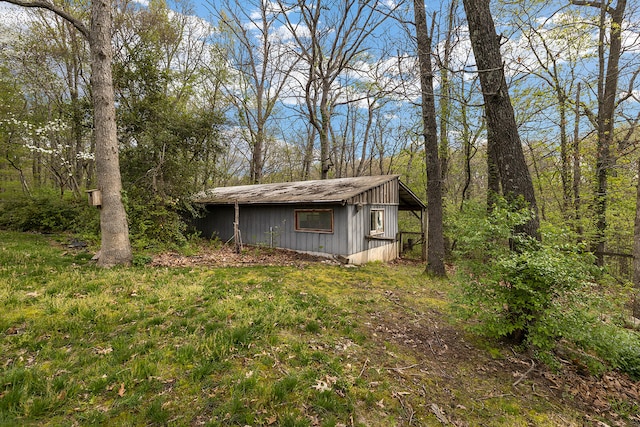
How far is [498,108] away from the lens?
14.3ft

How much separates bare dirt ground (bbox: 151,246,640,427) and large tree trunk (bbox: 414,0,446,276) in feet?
12.9

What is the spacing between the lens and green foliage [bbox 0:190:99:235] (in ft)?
37.8

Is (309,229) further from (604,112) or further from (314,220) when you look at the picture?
(604,112)

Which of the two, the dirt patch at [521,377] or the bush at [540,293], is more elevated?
the bush at [540,293]

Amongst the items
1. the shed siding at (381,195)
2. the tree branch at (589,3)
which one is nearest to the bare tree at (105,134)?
the shed siding at (381,195)

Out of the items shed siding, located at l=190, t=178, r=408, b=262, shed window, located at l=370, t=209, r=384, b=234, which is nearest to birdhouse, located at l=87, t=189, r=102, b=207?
shed siding, located at l=190, t=178, r=408, b=262

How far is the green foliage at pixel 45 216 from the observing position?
11.5 meters

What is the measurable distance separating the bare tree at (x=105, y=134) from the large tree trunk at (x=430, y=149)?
26.4ft

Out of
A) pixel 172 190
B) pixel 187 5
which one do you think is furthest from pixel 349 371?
pixel 187 5

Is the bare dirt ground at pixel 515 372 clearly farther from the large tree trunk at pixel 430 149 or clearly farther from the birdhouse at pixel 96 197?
the birdhouse at pixel 96 197

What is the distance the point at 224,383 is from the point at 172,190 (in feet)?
31.2

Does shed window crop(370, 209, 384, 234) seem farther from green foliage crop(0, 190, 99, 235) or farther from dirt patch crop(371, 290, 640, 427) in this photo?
green foliage crop(0, 190, 99, 235)

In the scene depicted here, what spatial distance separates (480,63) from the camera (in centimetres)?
443

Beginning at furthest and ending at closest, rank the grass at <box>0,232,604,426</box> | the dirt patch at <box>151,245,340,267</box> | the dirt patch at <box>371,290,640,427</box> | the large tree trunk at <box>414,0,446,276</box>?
the dirt patch at <box>151,245,340,267</box> < the large tree trunk at <box>414,0,446,276</box> < the dirt patch at <box>371,290,640,427</box> < the grass at <box>0,232,604,426</box>
